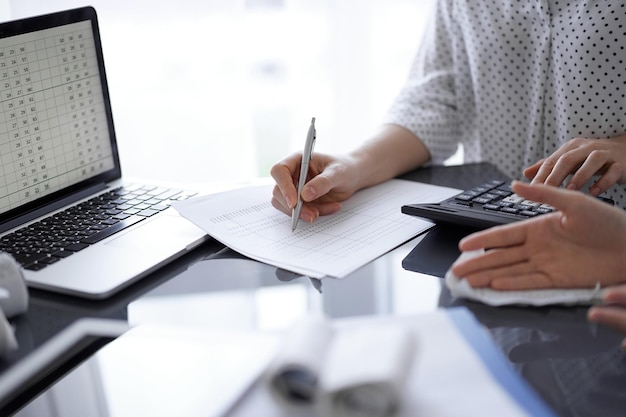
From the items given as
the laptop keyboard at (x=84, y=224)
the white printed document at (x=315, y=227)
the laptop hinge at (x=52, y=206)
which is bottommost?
the white printed document at (x=315, y=227)

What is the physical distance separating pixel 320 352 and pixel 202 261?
366mm

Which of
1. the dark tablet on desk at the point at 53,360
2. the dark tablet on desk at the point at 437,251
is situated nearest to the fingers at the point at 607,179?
→ the dark tablet on desk at the point at 437,251

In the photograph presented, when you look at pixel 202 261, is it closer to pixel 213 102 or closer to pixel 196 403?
pixel 196 403

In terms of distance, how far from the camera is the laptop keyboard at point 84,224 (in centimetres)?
94

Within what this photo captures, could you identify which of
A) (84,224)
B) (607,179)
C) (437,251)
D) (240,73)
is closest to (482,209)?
(437,251)

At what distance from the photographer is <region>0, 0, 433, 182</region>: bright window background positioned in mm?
2029

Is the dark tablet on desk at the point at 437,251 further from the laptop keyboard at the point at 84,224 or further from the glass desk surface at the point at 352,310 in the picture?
the laptop keyboard at the point at 84,224

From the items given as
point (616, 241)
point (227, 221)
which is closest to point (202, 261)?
point (227, 221)

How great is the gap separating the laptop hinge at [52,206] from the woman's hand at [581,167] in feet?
2.08

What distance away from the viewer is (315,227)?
1.02 meters

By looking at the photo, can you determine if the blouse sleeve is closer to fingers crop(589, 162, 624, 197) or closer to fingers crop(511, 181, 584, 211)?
A: fingers crop(589, 162, 624, 197)

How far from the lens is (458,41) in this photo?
1.41m

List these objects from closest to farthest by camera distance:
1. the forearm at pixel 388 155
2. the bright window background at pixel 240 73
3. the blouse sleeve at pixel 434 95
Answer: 1. the forearm at pixel 388 155
2. the blouse sleeve at pixel 434 95
3. the bright window background at pixel 240 73

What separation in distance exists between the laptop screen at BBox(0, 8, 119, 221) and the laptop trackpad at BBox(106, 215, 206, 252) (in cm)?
17
